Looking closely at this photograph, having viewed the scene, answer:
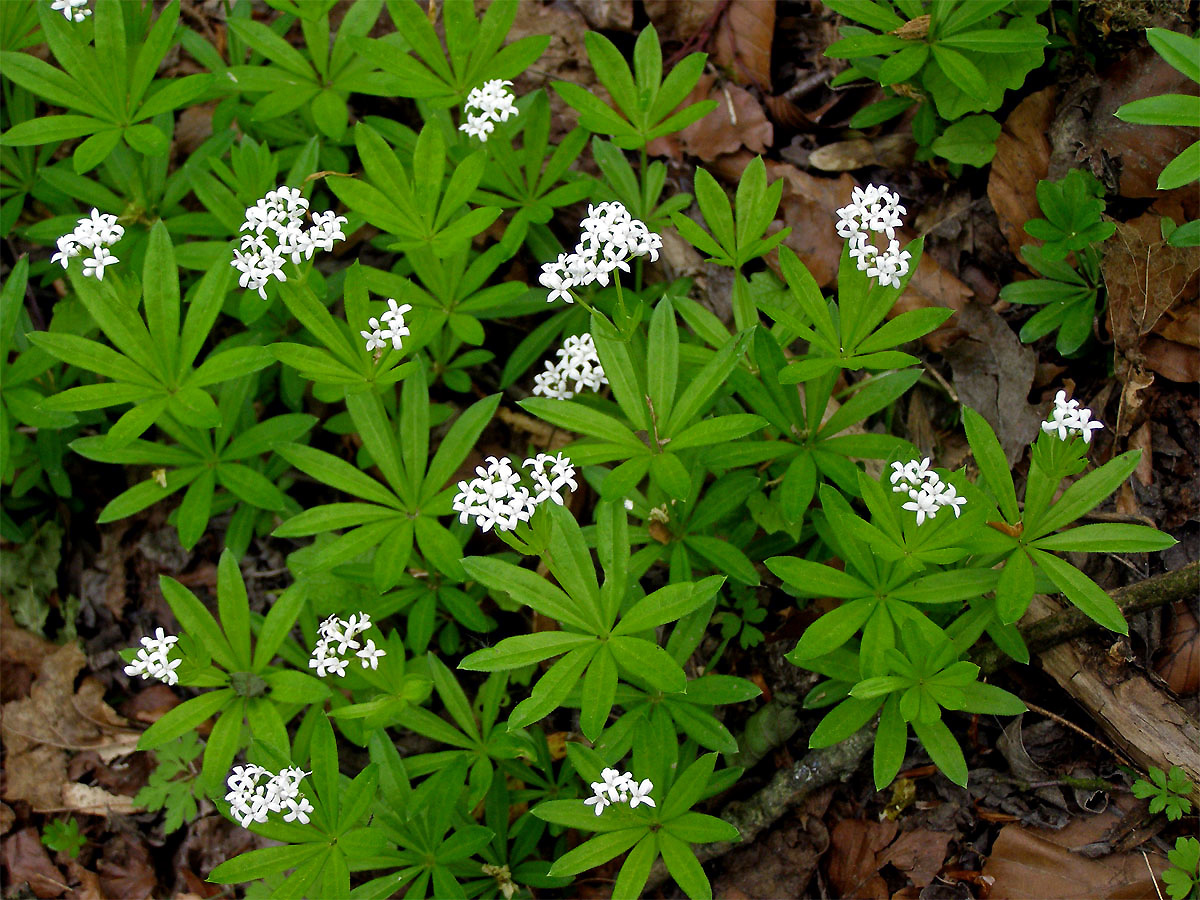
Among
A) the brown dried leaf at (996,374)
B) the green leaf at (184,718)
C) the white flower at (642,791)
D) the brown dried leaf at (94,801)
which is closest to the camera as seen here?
the white flower at (642,791)

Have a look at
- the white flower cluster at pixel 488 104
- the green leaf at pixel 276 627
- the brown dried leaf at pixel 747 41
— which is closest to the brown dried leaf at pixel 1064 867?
the green leaf at pixel 276 627

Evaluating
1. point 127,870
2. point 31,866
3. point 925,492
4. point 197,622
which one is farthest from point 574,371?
point 31,866

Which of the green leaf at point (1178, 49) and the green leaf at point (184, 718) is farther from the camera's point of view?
the green leaf at point (184, 718)

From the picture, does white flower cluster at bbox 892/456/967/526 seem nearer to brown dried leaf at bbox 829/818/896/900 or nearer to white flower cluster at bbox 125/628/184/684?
brown dried leaf at bbox 829/818/896/900

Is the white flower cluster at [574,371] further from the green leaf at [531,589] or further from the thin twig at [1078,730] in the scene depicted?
the thin twig at [1078,730]

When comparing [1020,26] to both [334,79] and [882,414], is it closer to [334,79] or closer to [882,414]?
[882,414]

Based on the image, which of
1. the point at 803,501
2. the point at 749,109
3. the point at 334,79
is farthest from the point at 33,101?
the point at 803,501
